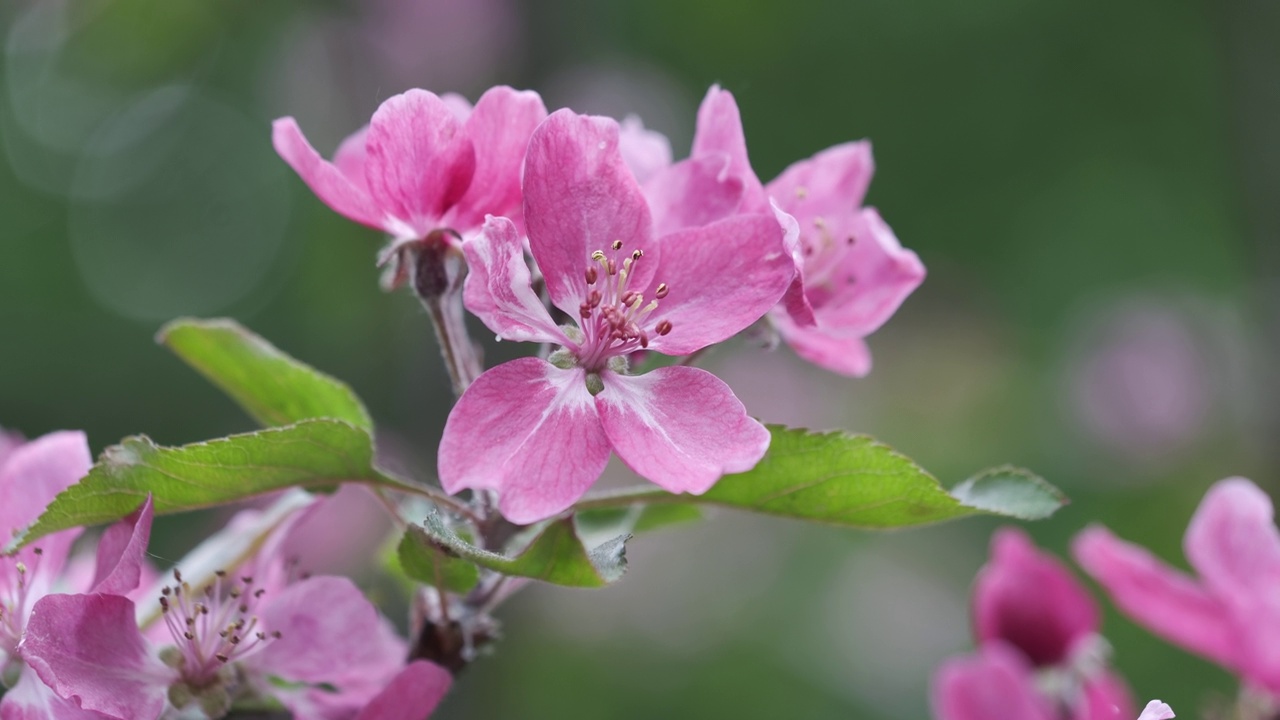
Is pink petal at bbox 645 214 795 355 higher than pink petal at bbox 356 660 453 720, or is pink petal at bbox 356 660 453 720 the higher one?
pink petal at bbox 645 214 795 355

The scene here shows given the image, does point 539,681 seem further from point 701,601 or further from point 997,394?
point 997,394

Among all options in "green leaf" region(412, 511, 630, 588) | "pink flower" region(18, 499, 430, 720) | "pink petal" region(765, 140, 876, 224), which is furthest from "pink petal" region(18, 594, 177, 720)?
"pink petal" region(765, 140, 876, 224)

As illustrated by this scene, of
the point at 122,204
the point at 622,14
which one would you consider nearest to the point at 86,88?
the point at 122,204

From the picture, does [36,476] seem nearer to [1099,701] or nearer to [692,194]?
[692,194]

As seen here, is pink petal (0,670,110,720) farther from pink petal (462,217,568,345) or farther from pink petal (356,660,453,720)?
pink petal (462,217,568,345)

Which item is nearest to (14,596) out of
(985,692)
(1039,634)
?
(985,692)

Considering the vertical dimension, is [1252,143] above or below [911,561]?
above
